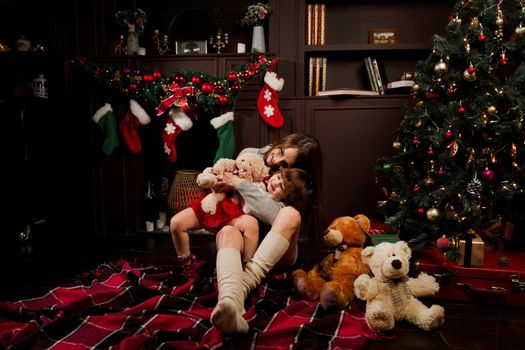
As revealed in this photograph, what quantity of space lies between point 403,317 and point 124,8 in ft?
10.4

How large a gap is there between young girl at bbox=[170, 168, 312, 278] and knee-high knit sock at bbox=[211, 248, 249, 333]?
18 centimetres

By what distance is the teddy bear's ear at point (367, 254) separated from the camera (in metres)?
1.83

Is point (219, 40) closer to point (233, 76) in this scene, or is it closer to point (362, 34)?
point (233, 76)

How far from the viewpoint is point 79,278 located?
7.22 feet

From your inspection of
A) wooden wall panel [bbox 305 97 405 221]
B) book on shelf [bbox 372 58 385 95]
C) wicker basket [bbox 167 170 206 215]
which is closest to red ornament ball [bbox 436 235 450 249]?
wooden wall panel [bbox 305 97 405 221]

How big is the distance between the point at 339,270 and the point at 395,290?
25 cm

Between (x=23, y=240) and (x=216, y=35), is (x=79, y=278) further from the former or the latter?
(x=216, y=35)

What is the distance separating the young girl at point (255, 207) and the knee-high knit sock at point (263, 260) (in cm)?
10

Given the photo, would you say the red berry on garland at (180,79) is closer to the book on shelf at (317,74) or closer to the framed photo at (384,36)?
the book on shelf at (317,74)

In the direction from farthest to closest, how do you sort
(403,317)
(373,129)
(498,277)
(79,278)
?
(373,129) < (79,278) < (498,277) < (403,317)

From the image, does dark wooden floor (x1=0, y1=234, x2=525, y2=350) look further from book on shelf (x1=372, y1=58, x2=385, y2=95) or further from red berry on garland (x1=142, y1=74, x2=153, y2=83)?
book on shelf (x1=372, y1=58, x2=385, y2=95)

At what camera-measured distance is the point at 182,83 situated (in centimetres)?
308

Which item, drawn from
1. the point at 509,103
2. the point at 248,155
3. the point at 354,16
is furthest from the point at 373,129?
the point at 248,155

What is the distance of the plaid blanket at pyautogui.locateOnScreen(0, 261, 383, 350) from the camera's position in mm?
1477
